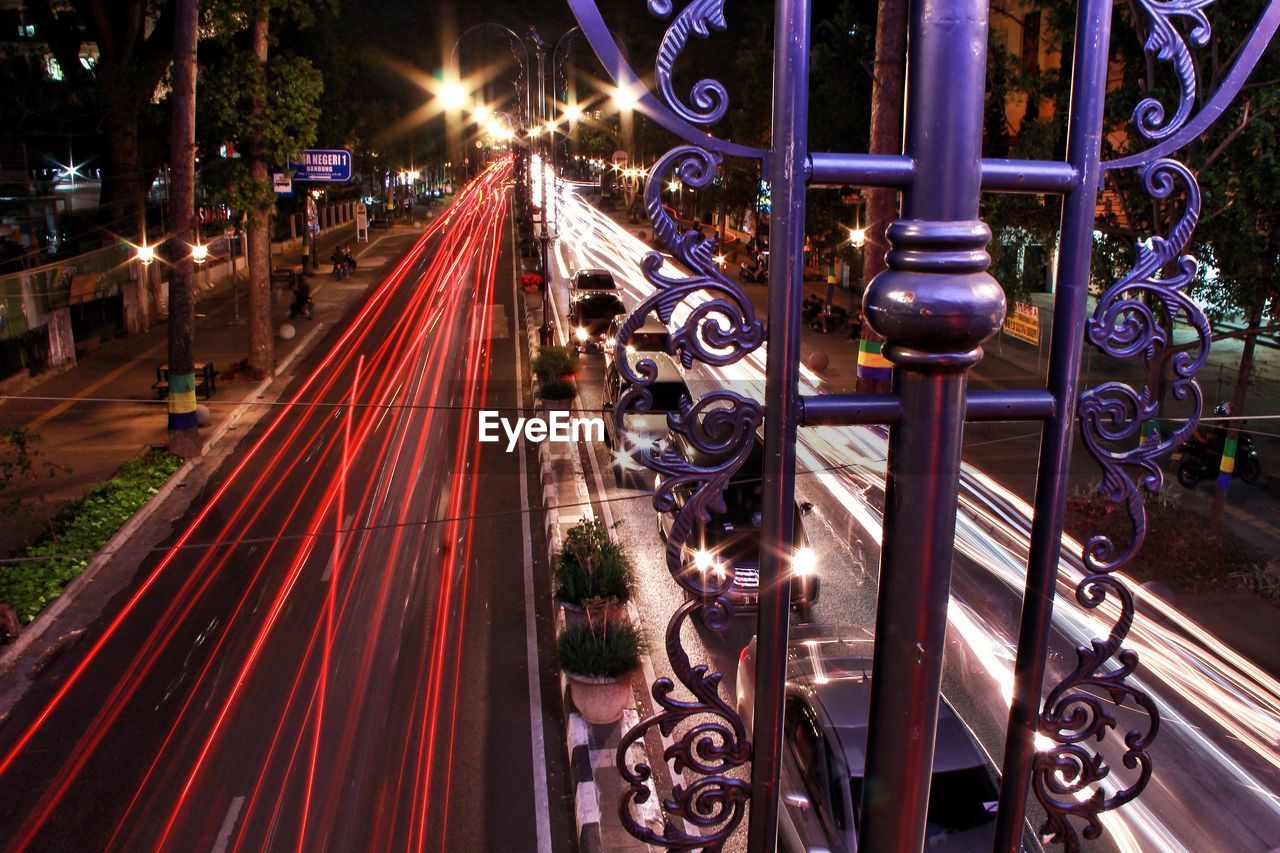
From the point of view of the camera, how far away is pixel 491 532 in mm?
15617

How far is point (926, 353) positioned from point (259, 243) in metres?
26.3

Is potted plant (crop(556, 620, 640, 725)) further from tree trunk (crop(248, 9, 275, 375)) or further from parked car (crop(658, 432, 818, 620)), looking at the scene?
tree trunk (crop(248, 9, 275, 375))

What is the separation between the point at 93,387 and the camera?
80.9 ft

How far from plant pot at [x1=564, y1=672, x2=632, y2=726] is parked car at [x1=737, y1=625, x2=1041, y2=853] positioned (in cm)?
163

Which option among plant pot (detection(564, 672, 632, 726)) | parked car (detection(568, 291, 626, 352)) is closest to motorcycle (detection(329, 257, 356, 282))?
parked car (detection(568, 291, 626, 352))

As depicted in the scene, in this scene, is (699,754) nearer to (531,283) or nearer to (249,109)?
(249,109)

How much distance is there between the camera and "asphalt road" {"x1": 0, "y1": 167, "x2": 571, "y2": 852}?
869cm

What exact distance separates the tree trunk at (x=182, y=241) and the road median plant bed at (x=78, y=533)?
78cm

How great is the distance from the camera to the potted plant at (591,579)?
11594mm

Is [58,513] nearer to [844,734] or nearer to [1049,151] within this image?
[844,734]

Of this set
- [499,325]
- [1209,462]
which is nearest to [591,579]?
[1209,462]

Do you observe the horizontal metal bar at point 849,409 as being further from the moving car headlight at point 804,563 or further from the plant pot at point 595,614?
the moving car headlight at point 804,563

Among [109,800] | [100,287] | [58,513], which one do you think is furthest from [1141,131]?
[100,287]

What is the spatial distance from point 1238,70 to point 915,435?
1164 mm
